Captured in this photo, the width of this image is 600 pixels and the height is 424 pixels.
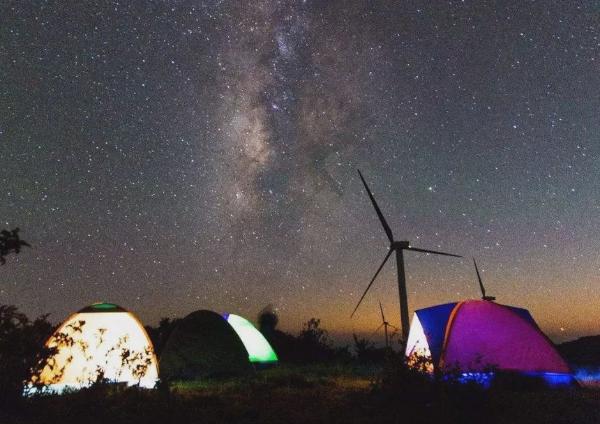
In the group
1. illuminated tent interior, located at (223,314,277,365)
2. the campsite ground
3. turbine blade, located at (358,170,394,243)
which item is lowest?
the campsite ground

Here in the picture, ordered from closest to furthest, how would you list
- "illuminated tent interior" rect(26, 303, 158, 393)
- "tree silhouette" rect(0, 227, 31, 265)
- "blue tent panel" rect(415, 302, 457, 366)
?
1. "tree silhouette" rect(0, 227, 31, 265)
2. "illuminated tent interior" rect(26, 303, 158, 393)
3. "blue tent panel" rect(415, 302, 457, 366)

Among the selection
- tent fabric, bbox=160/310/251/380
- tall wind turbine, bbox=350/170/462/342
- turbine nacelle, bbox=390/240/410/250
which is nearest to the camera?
tent fabric, bbox=160/310/251/380

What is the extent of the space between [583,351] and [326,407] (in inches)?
1120

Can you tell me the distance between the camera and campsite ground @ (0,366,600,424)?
9.09 meters

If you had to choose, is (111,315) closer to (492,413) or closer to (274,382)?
(274,382)

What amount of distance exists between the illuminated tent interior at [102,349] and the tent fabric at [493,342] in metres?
8.23

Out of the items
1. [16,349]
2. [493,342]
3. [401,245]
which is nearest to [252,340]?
[401,245]

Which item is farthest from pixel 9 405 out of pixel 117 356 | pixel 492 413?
pixel 492 413

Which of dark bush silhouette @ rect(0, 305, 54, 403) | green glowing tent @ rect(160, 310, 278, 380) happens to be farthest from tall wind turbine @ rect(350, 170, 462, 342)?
dark bush silhouette @ rect(0, 305, 54, 403)

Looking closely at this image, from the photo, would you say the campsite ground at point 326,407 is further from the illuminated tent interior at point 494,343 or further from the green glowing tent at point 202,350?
the green glowing tent at point 202,350

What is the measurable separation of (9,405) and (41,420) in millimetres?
1010

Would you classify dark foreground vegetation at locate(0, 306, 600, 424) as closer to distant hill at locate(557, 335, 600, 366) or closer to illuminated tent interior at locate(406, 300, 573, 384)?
illuminated tent interior at locate(406, 300, 573, 384)

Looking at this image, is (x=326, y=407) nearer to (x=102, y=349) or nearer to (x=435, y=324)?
(x=435, y=324)

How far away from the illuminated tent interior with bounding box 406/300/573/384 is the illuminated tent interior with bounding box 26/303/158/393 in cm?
757
